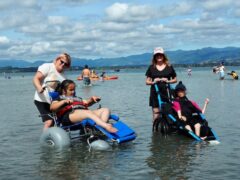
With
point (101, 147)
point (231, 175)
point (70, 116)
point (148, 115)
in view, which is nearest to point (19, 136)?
point (70, 116)

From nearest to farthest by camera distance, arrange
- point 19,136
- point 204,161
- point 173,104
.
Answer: point 204,161 → point 173,104 → point 19,136

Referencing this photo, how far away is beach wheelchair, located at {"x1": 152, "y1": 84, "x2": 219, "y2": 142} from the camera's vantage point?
8.34 meters

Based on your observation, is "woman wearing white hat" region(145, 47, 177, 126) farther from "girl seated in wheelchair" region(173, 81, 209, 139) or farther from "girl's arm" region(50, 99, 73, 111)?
"girl's arm" region(50, 99, 73, 111)

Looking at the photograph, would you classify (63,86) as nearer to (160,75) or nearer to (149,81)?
(149,81)

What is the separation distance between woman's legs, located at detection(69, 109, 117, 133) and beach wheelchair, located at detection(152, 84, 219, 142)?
4.83 feet

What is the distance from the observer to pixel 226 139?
8.44m

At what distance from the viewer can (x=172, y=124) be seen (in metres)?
8.93

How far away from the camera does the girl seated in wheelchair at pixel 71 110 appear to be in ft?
26.0

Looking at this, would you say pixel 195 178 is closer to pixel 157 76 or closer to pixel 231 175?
pixel 231 175

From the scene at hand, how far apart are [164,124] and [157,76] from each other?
1.00 meters

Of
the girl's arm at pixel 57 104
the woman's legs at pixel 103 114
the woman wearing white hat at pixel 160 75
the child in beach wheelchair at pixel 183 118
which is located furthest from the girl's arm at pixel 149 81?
the girl's arm at pixel 57 104

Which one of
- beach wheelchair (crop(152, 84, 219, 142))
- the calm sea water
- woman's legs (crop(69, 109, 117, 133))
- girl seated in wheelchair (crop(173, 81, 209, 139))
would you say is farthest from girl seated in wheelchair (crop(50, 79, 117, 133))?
girl seated in wheelchair (crop(173, 81, 209, 139))

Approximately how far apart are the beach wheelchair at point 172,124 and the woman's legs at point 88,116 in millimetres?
1472

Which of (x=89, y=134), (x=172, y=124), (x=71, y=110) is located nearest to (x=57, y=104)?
(x=71, y=110)
